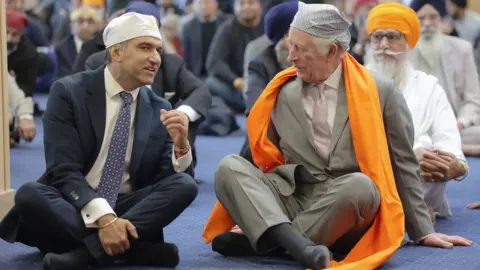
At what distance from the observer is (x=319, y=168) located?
4.00 m

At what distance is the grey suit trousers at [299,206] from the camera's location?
3.78 meters

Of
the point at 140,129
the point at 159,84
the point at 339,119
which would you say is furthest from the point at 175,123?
the point at 159,84

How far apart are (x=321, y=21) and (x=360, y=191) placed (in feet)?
2.30

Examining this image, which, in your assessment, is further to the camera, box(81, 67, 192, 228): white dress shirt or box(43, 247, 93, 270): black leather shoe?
box(81, 67, 192, 228): white dress shirt

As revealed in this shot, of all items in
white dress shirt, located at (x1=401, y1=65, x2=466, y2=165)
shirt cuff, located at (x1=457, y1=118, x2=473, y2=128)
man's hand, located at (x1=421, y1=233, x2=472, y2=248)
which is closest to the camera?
man's hand, located at (x1=421, y1=233, x2=472, y2=248)

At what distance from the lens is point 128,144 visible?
3922mm

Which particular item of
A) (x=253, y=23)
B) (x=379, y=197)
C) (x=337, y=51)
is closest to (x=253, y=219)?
(x=379, y=197)

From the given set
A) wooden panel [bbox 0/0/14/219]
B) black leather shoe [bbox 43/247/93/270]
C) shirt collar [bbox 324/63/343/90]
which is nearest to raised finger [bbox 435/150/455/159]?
shirt collar [bbox 324/63/343/90]

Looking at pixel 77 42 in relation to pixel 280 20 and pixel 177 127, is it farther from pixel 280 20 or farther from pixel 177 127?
pixel 177 127

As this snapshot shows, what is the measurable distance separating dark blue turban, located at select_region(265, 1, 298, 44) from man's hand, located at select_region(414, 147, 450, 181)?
1.47 m

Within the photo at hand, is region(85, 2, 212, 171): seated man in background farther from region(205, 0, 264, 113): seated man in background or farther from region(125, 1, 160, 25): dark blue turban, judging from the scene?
region(205, 0, 264, 113): seated man in background

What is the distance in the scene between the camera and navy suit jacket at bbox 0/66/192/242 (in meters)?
3.75

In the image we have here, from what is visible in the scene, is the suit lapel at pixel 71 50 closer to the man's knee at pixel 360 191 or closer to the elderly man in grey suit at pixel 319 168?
the elderly man in grey suit at pixel 319 168

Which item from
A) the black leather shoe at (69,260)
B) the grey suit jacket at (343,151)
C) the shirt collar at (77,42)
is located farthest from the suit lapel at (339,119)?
the shirt collar at (77,42)
